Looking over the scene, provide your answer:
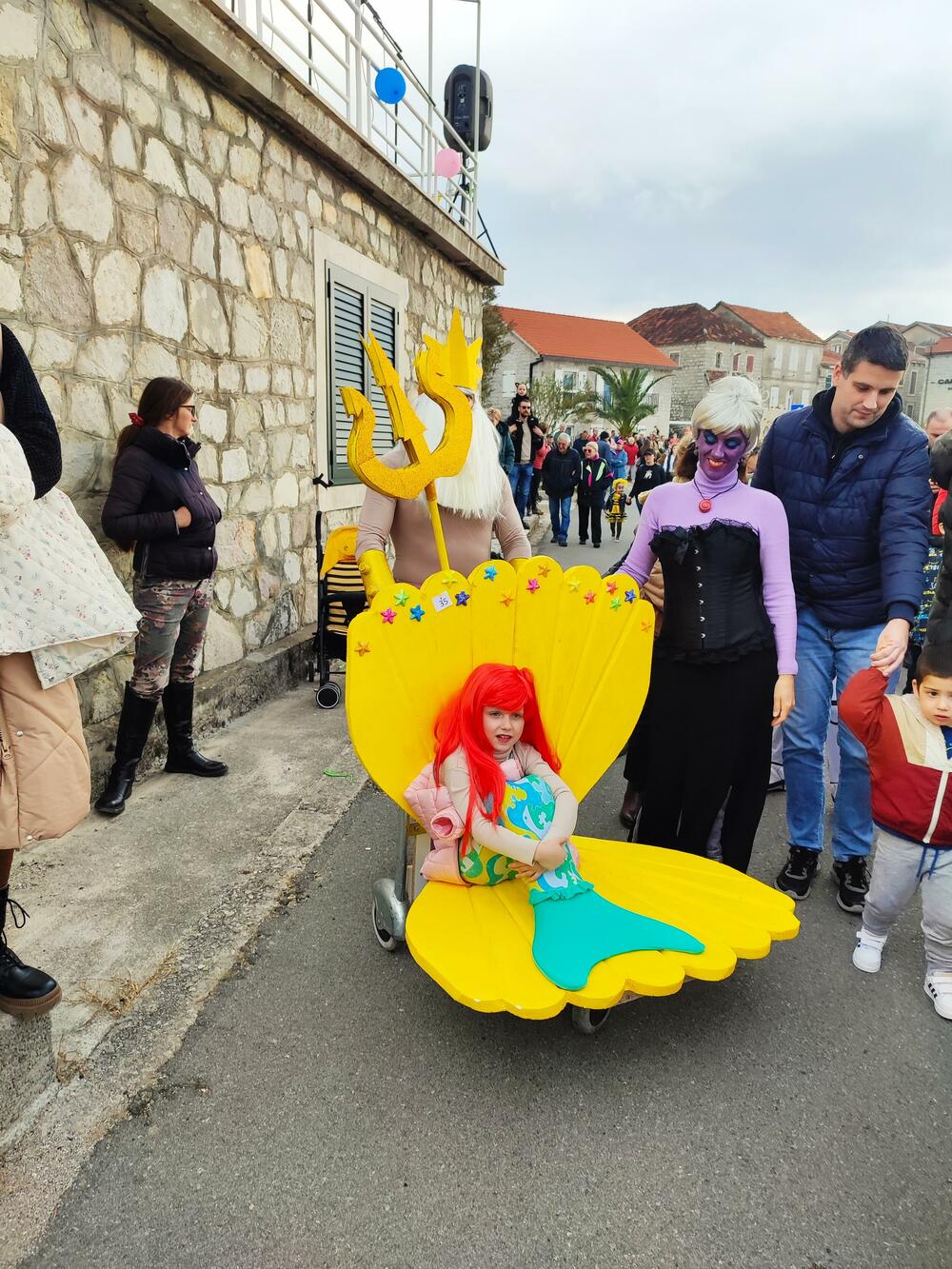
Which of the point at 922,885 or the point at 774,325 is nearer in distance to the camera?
the point at 922,885

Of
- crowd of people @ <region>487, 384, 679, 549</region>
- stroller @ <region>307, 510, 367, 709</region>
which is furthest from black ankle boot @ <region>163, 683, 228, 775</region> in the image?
crowd of people @ <region>487, 384, 679, 549</region>

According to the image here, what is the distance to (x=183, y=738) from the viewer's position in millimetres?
4195

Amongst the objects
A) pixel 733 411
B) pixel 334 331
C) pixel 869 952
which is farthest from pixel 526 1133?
pixel 334 331

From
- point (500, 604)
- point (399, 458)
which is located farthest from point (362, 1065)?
point (399, 458)

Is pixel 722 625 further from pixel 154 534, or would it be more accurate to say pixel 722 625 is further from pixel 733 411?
pixel 154 534

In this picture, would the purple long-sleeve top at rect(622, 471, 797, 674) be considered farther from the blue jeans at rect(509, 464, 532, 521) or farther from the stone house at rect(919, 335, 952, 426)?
the stone house at rect(919, 335, 952, 426)

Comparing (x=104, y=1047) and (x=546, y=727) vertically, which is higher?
(x=546, y=727)

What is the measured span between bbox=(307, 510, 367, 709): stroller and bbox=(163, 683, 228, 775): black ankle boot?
1230 mm

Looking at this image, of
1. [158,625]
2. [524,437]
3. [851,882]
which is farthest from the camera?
[524,437]

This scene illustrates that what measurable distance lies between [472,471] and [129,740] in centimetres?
206

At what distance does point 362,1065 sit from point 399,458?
6.23 ft

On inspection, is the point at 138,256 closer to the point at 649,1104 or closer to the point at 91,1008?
the point at 91,1008

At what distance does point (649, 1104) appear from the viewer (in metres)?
2.16

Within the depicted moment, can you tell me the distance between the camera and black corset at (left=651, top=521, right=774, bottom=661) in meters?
2.75
